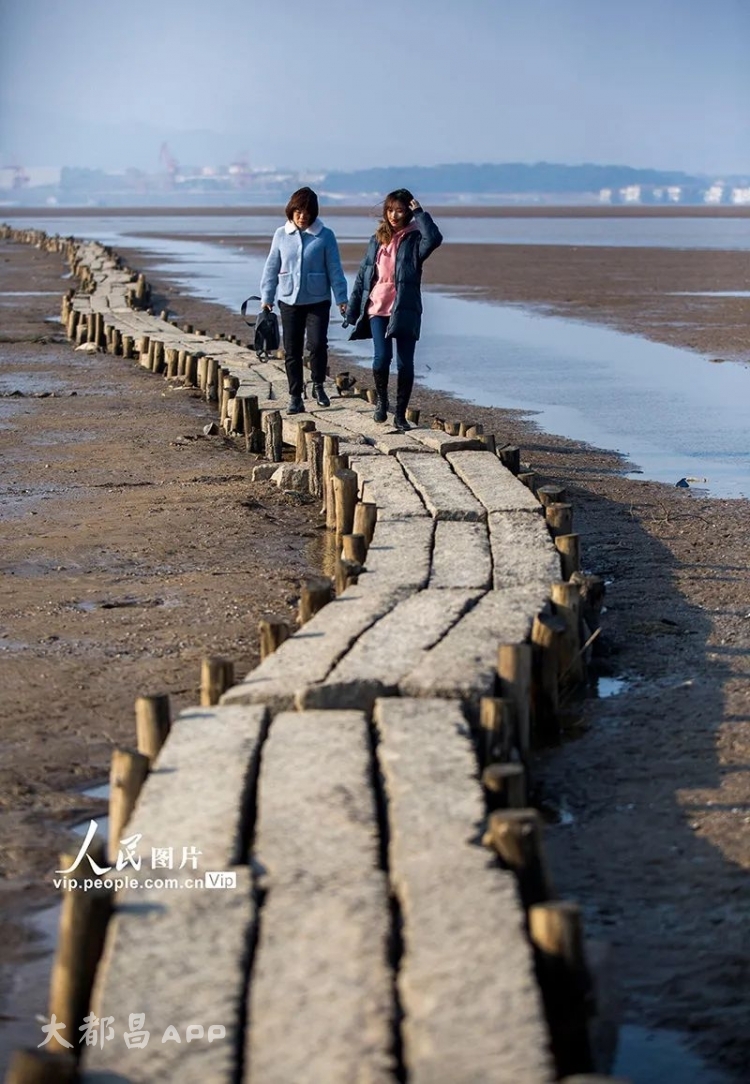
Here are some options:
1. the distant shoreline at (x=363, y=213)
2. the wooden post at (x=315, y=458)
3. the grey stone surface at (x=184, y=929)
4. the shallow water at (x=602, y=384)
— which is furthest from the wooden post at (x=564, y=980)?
the distant shoreline at (x=363, y=213)

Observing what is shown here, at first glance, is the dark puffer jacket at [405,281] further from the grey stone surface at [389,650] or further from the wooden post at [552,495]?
the grey stone surface at [389,650]

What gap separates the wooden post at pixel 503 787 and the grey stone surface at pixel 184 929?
73 centimetres

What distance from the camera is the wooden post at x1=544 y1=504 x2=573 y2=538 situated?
859 centimetres

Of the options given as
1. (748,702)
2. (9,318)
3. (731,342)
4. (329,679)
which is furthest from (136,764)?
(9,318)

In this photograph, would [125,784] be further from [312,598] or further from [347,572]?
[347,572]

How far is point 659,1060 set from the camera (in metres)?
4.25

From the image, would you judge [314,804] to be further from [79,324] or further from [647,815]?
[79,324]

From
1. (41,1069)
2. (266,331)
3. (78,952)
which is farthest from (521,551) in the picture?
(266,331)

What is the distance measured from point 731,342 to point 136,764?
19.8 m

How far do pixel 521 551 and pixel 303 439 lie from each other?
4116mm

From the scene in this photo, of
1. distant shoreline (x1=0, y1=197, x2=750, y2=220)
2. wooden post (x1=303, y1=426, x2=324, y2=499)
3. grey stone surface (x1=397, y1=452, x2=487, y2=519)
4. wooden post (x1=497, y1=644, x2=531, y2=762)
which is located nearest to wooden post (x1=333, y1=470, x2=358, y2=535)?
grey stone surface (x1=397, y1=452, x2=487, y2=519)

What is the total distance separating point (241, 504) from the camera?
11.2 metres

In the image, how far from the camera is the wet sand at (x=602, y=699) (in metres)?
4.92

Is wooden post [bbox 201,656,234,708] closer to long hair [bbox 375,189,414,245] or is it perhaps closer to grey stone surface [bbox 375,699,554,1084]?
grey stone surface [bbox 375,699,554,1084]
